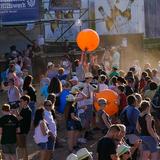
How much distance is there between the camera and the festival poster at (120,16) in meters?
32.0

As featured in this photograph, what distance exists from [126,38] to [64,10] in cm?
525

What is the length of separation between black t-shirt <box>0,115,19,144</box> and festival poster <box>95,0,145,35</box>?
2149 centimetres

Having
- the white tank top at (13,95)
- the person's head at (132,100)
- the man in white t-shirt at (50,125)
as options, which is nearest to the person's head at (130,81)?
the white tank top at (13,95)

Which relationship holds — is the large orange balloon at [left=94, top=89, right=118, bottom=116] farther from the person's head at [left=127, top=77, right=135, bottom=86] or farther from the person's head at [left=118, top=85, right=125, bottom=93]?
the person's head at [left=127, top=77, right=135, bottom=86]

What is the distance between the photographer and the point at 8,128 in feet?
36.1

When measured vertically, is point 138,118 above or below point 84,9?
below

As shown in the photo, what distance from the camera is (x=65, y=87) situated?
14.4m

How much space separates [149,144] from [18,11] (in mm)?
15444

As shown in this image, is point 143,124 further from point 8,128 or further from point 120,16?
point 120,16

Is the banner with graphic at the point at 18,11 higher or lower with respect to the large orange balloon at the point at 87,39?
higher

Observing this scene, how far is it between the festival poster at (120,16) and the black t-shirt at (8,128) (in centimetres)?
2149

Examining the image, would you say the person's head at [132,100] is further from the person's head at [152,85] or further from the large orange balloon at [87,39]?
the large orange balloon at [87,39]

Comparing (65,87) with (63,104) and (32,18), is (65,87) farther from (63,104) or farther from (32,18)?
(32,18)

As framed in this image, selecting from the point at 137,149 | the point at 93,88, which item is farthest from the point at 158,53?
the point at 137,149
